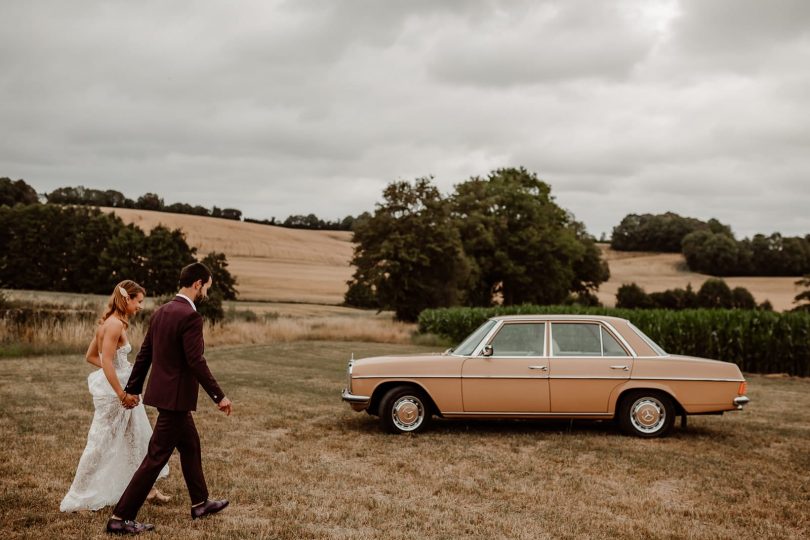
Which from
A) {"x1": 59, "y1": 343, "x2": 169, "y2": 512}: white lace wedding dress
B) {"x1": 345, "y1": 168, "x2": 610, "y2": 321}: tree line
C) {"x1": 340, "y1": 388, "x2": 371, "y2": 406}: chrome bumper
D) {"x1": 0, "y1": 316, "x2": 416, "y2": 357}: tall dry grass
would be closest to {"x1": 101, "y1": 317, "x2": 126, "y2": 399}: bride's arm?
{"x1": 59, "y1": 343, "x2": 169, "y2": 512}: white lace wedding dress

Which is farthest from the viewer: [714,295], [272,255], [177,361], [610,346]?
[272,255]

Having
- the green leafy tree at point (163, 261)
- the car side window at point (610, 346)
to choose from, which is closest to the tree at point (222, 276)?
the green leafy tree at point (163, 261)

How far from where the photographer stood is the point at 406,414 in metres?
9.89

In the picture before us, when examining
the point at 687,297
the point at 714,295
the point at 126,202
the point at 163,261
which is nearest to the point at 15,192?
A: the point at 126,202

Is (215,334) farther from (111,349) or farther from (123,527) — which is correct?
(123,527)

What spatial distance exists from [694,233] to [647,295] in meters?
25.4

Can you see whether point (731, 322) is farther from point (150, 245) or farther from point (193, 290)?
point (150, 245)

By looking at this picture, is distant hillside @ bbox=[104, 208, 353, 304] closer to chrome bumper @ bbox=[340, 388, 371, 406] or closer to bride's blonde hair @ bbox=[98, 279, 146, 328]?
chrome bumper @ bbox=[340, 388, 371, 406]

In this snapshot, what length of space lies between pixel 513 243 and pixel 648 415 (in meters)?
51.2

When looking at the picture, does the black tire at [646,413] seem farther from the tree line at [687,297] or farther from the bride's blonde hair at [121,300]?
the tree line at [687,297]

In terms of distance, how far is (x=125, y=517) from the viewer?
17.9 ft

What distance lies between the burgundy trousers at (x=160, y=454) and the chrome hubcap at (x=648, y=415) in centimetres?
615

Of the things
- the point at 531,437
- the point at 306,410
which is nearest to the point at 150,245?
the point at 306,410

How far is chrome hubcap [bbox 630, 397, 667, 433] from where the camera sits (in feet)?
32.2
